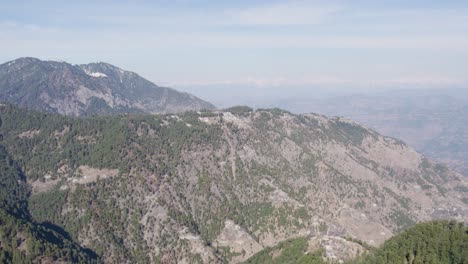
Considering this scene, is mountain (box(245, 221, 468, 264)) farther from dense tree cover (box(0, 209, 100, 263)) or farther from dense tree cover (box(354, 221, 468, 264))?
dense tree cover (box(0, 209, 100, 263))

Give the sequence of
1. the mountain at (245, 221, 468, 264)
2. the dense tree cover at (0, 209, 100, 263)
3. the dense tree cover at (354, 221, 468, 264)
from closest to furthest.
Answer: the dense tree cover at (354, 221, 468, 264), the mountain at (245, 221, 468, 264), the dense tree cover at (0, 209, 100, 263)

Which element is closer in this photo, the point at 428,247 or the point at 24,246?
the point at 428,247

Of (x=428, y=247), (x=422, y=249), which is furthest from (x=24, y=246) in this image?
(x=428, y=247)

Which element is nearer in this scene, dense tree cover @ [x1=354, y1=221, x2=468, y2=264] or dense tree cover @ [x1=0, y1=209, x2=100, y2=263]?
dense tree cover @ [x1=354, y1=221, x2=468, y2=264]

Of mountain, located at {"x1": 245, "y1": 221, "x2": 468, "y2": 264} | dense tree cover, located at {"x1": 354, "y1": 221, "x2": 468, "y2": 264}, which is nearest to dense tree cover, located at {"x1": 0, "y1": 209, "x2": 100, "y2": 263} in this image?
mountain, located at {"x1": 245, "y1": 221, "x2": 468, "y2": 264}

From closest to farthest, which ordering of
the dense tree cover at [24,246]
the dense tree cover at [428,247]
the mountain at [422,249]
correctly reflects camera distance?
the dense tree cover at [428,247] < the mountain at [422,249] < the dense tree cover at [24,246]

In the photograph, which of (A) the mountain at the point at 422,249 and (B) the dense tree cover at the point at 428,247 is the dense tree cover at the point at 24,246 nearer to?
(A) the mountain at the point at 422,249

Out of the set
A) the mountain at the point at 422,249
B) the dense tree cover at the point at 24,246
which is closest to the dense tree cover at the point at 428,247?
the mountain at the point at 422,249

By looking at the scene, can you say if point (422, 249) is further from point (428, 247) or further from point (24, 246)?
point (24, 246)

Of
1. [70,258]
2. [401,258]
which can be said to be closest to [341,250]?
[401,258]

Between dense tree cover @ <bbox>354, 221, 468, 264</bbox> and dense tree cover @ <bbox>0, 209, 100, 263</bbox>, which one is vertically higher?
dense tree cover @ <bbox>354, 221, 468, 264</bbox>
